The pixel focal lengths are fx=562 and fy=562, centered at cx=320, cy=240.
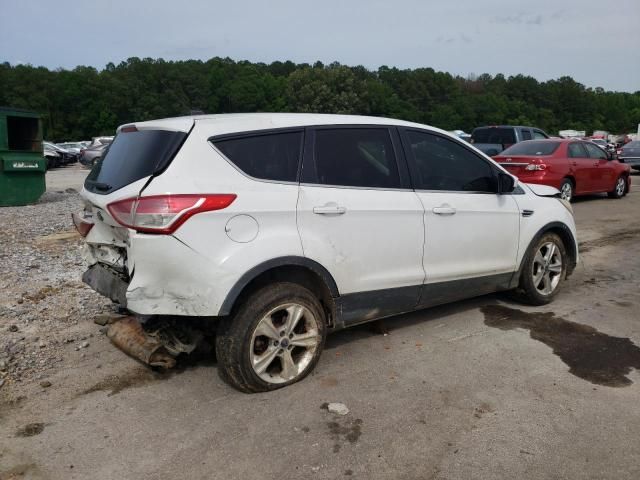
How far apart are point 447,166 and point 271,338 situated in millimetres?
2100

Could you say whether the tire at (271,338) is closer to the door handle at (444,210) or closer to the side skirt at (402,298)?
the side skirt at (402,298)

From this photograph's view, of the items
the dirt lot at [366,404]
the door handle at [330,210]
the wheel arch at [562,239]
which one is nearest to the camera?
the dirt lot at [366,404]

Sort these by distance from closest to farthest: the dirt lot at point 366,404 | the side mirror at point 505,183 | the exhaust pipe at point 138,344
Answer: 1. the dirt lot at point 366,404
2. the exhaust pipe at point 138,344
3. the side mirror at point 505,183

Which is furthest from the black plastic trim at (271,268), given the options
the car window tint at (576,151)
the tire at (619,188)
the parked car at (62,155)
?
the parked car at (62,155)

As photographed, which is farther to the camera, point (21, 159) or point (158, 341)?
point (21, 159)

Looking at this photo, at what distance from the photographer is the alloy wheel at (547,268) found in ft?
17.6

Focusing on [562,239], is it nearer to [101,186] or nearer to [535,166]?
[101,186]

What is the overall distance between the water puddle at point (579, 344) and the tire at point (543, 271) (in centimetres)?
20

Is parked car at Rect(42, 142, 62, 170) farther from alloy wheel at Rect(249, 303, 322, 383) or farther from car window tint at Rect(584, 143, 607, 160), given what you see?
alloy wheel at Rect(249, 303, 322, 383)


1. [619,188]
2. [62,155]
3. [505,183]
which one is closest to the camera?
[505,183]

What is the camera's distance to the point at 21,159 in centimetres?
1224

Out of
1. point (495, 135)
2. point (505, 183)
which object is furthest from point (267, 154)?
point (495, 135)

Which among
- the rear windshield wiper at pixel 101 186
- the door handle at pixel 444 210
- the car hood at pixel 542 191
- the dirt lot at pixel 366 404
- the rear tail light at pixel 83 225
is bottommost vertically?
the dirt lot at pixel 366 404

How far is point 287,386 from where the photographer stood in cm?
379
